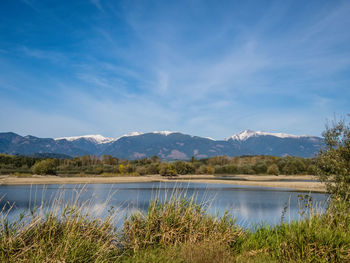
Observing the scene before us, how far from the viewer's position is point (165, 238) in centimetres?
900

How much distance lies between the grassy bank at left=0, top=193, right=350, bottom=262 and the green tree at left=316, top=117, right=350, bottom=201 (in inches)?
211

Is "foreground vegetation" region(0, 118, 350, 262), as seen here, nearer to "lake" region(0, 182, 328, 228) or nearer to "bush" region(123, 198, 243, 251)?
"bush" region(123, 198, 243, 251)

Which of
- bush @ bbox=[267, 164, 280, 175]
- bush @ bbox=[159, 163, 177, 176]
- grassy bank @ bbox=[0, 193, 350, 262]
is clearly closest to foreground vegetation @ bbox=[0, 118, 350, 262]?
grassy bank @ bbox=[0, 193, 350, 262]

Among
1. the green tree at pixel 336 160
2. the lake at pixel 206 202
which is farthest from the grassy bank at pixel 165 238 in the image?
the green tree at pixel 336 160

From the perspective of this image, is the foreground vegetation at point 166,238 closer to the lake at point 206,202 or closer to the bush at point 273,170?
the lake at point 206,202

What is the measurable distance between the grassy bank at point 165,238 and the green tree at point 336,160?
5.35 meters

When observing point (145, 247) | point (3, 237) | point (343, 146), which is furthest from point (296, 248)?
point (343, 146)

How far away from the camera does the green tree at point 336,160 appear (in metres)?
15.0

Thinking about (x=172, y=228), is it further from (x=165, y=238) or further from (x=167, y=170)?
(x=167, y=170)

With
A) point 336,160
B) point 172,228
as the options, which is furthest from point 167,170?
point 172,228

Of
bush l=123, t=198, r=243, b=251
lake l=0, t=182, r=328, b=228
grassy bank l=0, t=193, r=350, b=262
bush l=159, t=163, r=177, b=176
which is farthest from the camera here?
bush l=159, t=163, r=177, b=176

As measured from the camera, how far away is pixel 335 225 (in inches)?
367

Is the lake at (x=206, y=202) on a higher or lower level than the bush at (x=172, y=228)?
lower

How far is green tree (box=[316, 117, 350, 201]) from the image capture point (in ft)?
49.2
